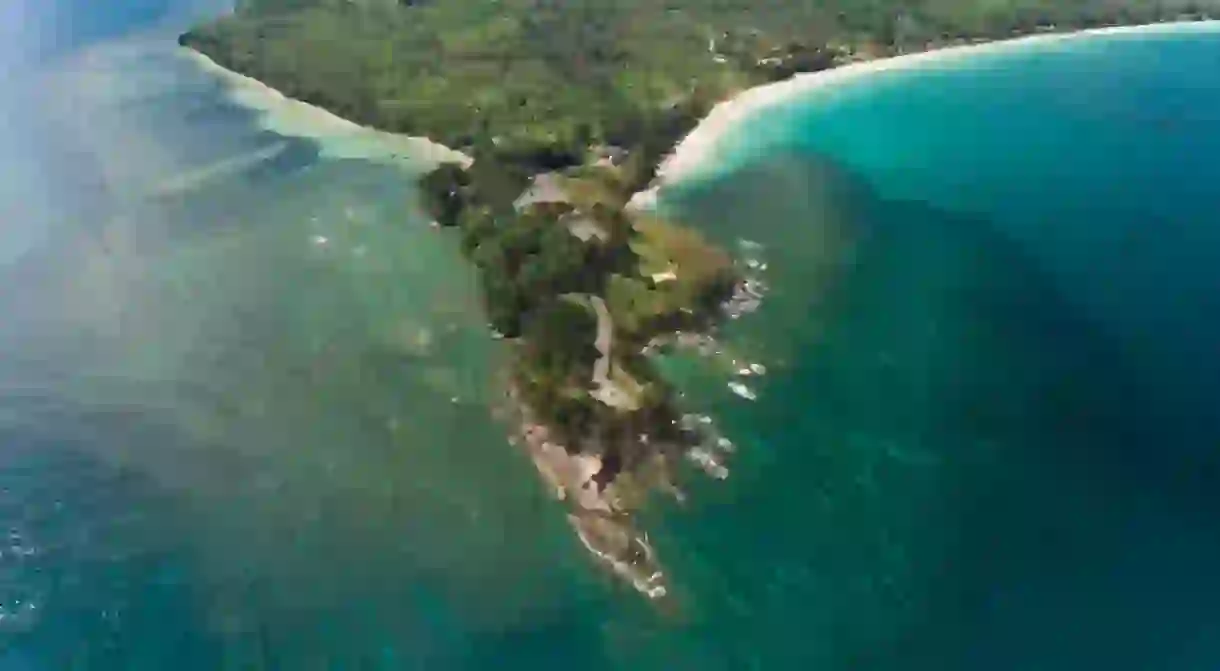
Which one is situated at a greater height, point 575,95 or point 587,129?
point 575,95

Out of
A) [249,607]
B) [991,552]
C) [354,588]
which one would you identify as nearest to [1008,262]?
[991,552]

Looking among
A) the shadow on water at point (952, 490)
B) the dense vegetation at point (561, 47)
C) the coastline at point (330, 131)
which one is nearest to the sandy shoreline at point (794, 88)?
the dense vegetation at point (561, 47)

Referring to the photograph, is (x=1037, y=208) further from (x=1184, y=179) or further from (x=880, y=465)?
(x=880, y=465)

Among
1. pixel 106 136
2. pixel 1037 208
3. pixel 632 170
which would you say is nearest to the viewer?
pixel 1037 208

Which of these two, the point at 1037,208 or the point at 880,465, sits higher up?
the point at 1037,208

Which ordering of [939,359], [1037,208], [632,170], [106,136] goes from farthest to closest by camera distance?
[106,136] → [632,170] → [1037,208] → [939,359]

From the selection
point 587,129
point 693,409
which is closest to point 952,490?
point 693,409

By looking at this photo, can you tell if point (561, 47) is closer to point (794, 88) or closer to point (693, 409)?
point (794, 88)
